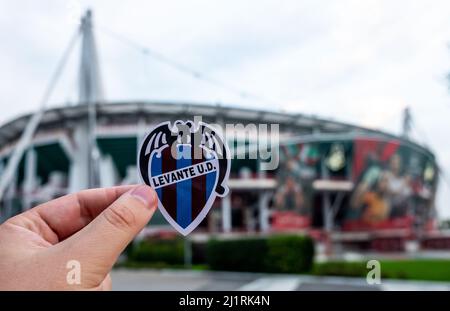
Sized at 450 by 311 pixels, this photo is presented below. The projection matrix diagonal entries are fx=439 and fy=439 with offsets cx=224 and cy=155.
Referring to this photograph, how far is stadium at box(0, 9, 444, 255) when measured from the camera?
3055 centimetres

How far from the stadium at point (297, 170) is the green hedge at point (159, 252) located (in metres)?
3.83

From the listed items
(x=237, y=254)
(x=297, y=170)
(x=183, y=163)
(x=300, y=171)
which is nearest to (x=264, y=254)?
(x=237, y=254)

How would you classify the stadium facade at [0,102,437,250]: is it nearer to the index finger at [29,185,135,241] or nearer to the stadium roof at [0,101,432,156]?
the stadium roof at [0,101,432,156]

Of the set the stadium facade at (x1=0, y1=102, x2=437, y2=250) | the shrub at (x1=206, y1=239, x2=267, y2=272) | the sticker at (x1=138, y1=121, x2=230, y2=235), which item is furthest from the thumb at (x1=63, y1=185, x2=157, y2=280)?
the stadium facade at (x1=0, y1=102, x2=437, y2=250)

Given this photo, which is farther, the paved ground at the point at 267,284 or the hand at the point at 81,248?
the paved ground at the point at 267,284

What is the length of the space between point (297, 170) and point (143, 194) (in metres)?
30.1

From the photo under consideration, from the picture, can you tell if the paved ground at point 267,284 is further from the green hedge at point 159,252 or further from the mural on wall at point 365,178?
the mural on wall at point 365,178

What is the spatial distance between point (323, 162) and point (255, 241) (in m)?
22.0

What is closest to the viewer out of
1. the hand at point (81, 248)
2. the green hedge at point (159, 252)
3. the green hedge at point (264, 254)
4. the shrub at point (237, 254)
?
the hand at point (81, 248)

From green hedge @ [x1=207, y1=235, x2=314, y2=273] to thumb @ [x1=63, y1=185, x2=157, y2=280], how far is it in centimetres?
1499

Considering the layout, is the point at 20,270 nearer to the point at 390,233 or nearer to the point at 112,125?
the point at 112,125

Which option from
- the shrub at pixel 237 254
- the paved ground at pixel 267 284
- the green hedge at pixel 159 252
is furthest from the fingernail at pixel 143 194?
the green hedge at pixel 159 252

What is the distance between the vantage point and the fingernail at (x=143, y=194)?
1607 millimetres

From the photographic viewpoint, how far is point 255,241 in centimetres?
1767
